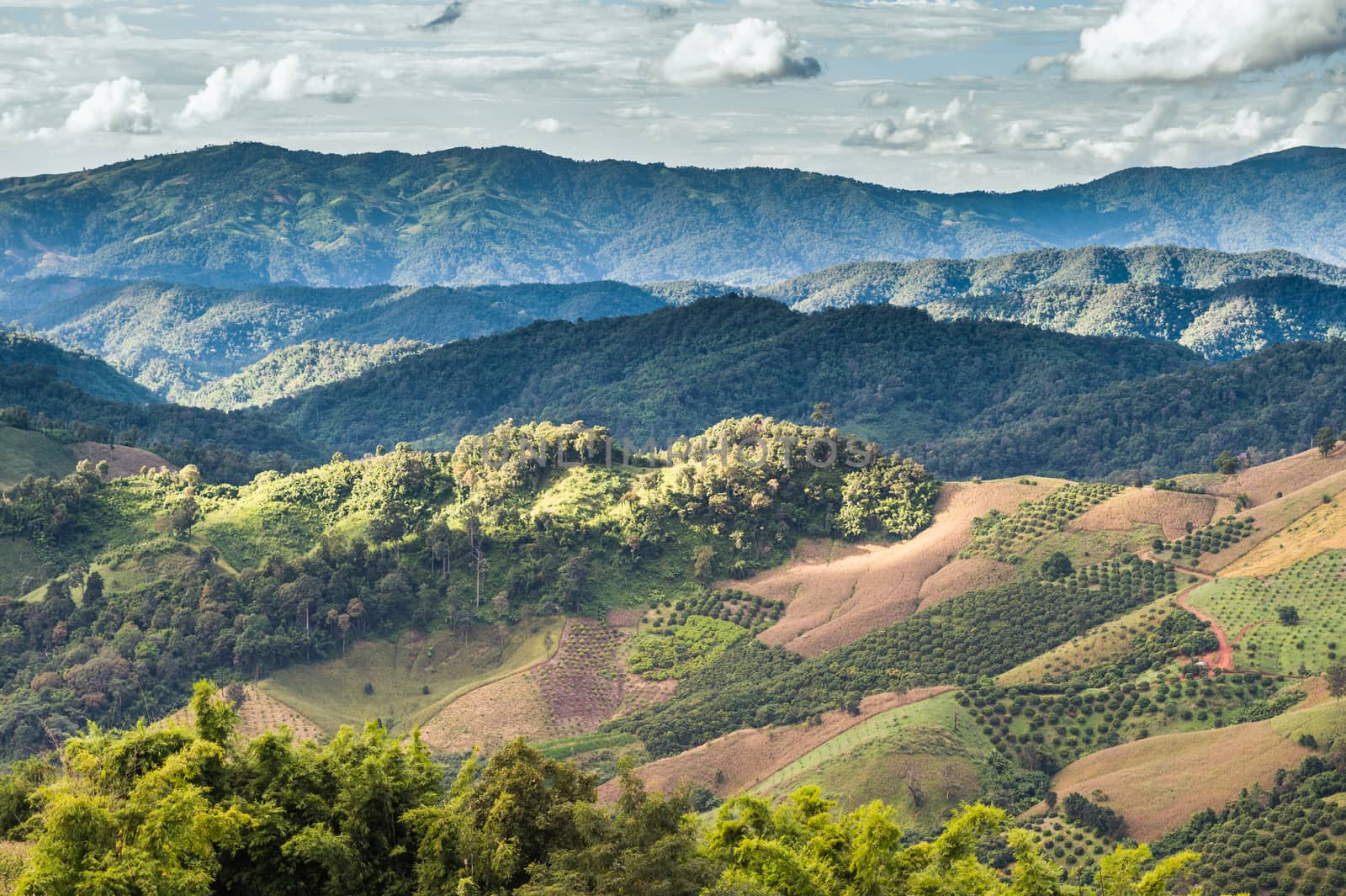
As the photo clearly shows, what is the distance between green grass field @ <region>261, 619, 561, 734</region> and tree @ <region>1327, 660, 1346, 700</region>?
41.0m

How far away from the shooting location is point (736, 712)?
224 feet

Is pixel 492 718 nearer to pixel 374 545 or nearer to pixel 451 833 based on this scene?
pixel 374 545

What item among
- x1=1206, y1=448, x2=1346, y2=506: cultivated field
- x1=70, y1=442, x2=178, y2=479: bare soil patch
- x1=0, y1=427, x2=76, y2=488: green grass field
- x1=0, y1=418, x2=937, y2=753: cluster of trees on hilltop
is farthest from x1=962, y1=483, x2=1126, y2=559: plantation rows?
x1=0, y1=427, x2=76, y2=488: green grass field

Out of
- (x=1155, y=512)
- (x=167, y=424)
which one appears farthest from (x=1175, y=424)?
(x=167, y=424)

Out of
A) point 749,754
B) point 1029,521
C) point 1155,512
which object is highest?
point 1155,512

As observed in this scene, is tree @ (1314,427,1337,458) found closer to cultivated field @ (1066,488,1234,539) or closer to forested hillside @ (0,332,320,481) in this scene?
cultivated field @ (1066,488,1234,539)

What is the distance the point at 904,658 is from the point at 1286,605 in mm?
20689

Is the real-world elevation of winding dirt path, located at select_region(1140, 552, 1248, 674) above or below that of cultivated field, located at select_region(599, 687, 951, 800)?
above

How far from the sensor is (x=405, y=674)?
2911 inches

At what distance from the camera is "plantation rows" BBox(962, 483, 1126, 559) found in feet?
268

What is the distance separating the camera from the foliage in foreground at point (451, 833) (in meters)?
27.2

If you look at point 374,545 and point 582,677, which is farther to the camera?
point 374,545

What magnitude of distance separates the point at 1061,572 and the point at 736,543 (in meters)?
20.7

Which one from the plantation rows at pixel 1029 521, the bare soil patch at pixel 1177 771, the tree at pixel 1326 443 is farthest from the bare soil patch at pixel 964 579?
the tree at pixel 1326 443
